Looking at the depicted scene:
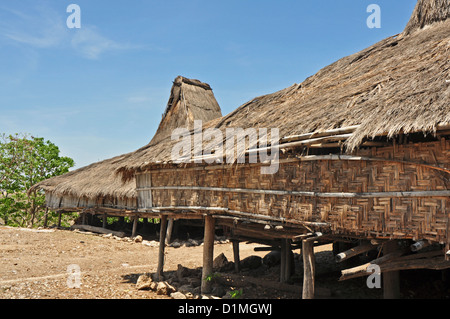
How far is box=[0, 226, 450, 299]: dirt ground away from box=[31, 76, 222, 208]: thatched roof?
2.18 meters

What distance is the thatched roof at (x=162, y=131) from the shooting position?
59.0ft

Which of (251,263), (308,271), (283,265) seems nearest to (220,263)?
(251,263)

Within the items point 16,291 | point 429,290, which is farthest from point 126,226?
point 429,290

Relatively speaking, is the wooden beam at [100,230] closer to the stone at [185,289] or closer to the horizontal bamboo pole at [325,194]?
the stone at [185,289]

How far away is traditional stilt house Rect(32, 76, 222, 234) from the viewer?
16969 millimetres

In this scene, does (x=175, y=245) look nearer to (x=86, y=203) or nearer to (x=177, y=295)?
(x=86, y=203)

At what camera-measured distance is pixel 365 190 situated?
518 centimetres

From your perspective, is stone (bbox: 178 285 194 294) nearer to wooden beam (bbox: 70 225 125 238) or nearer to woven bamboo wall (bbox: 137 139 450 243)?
woven bamboo wall (bbox: 137 139 450 243)

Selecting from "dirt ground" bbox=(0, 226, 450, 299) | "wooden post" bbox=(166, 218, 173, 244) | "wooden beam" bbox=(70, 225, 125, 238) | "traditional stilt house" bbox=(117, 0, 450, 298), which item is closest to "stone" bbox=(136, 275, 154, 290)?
"dirt ground" bbox=(0, 226, 450, 299)

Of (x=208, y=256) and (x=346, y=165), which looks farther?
(x=208, y=256)

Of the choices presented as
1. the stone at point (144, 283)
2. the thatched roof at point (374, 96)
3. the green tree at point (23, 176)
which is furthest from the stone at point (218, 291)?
the green tree at point (23, 176)

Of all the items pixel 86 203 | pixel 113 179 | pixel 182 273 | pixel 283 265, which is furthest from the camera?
pixel 86 203

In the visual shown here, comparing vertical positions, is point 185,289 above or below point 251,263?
below

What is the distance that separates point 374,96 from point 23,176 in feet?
72.2
